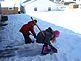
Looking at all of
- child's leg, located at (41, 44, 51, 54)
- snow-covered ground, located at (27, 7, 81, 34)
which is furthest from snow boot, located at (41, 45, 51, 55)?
snow-covered ground, located at (27, 7, 81, 34)

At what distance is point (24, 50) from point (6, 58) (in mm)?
599

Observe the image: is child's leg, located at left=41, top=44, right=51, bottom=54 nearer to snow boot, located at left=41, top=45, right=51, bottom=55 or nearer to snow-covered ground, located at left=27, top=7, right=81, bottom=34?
snow boot, located at left=41, top=45, right=51, bottom=55

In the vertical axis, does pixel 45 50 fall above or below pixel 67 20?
below

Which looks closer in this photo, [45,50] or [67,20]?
[45,50]

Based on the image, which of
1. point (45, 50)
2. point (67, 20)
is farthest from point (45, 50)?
point (67, 20)

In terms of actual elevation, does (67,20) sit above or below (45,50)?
above

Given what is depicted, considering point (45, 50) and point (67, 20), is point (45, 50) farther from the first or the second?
point (67, 20)

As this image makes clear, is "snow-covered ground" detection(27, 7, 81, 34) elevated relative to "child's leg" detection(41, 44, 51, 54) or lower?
elevated

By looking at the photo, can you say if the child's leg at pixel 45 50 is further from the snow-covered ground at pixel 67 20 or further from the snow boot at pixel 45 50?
the snow-covered ground at pixel 67 20

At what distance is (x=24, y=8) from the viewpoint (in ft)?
81.5

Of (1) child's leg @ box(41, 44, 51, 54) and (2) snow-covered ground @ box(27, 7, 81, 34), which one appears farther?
(2) snow-covered ground @ box(27, 7, 81, 34)

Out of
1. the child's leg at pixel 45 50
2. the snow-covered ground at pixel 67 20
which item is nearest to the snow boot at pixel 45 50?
the child's leg at pixel 45 50

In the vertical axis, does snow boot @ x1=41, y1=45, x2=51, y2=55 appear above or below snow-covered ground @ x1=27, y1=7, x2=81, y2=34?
below

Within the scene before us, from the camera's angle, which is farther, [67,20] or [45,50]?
[67,20]
